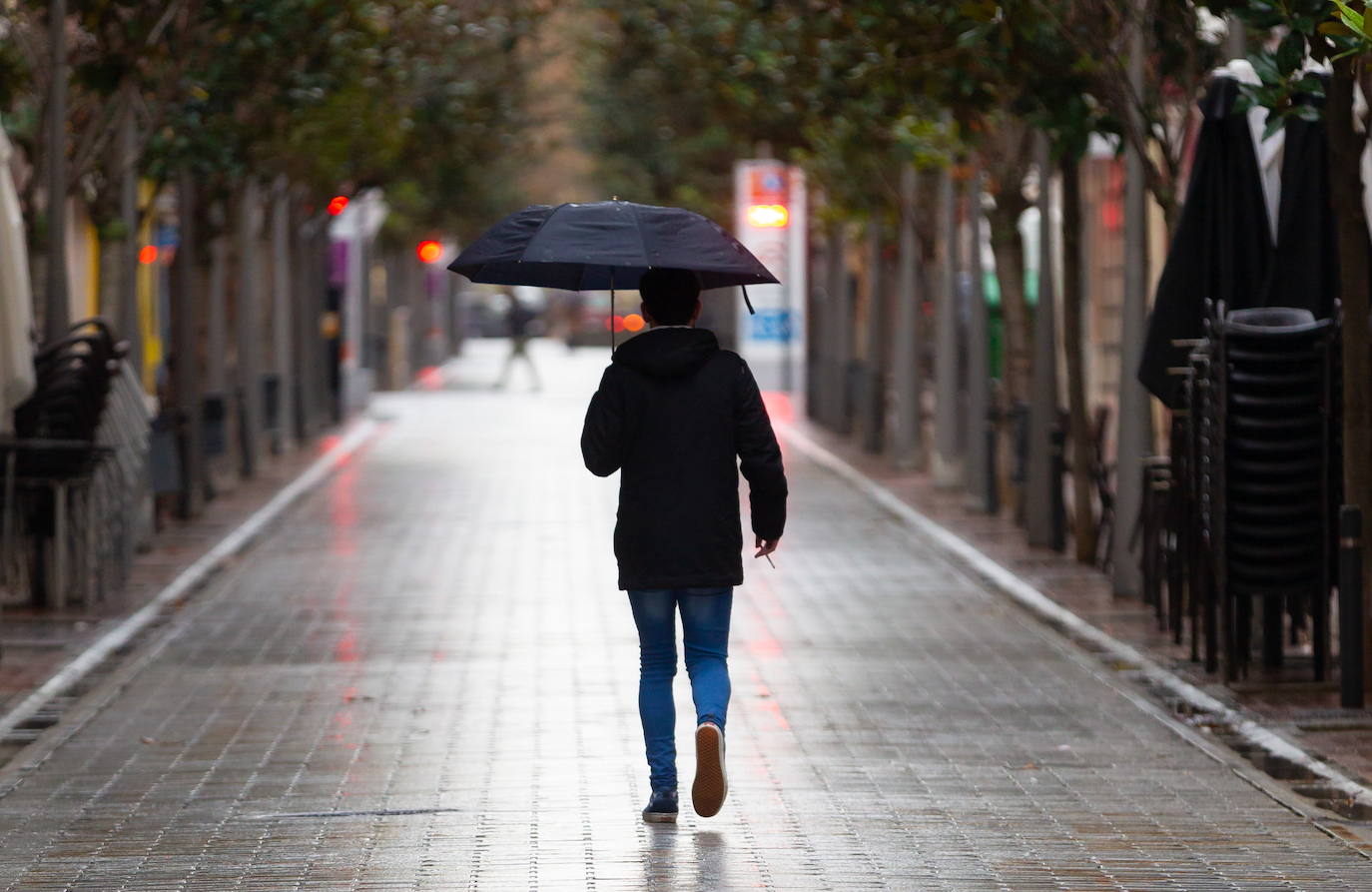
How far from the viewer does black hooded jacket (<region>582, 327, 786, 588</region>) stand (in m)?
7.85

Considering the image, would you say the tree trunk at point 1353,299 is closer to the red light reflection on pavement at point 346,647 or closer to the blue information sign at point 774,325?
the red light reflection on pavement at point 346,647

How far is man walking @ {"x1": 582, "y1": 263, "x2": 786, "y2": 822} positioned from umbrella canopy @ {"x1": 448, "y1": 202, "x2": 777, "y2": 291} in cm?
13

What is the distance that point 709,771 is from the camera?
7.78 metres

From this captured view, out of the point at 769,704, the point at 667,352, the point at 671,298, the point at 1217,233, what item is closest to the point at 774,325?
the point at 1217,233

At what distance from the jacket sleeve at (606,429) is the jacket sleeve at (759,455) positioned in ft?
1.20

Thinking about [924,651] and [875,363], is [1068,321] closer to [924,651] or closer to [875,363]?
[924,651]

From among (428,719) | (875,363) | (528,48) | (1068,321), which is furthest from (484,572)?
(528,48)

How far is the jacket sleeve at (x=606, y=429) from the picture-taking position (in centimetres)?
787

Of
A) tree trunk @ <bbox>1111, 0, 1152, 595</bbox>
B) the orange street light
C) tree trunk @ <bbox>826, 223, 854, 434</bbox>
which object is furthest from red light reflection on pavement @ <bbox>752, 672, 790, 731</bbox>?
the orange street light

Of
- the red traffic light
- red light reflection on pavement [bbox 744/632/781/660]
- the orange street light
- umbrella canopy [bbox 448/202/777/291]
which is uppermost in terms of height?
the orange street light

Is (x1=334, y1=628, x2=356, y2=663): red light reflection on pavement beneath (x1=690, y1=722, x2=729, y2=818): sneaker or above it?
beneath

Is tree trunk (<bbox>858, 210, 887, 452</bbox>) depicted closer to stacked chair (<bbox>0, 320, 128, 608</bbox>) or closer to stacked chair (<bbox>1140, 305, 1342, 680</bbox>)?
stacked chair (<bbox>0, 320, 128, 608</bbox>)

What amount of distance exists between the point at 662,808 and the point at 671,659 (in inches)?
18.9

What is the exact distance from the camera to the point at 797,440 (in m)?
31.9
